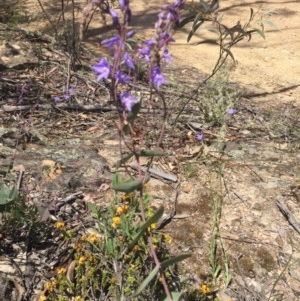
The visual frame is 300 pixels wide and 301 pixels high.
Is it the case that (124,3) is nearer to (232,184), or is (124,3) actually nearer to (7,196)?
(7,196)

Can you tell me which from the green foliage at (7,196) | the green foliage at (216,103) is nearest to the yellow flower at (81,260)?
the green foliage at (7,196)

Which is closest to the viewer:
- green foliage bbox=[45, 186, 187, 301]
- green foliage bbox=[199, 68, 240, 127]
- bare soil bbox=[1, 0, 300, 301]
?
green foliage bbox=[45, 186, 187, 301]

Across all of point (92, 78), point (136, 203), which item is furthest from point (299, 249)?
point (92, 78)

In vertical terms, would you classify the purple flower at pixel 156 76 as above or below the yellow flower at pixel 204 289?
above

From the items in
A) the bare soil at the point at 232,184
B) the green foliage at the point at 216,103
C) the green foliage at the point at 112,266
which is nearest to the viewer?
the green foliage at the point at 112,266

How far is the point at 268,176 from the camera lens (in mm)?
3346

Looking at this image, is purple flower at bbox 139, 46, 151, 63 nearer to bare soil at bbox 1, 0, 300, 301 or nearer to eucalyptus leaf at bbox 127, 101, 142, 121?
eucalyptus leaf at bbox 127, 101, 142, 121

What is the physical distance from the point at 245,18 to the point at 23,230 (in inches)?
229

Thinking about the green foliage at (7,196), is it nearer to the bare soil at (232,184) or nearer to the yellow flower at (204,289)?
the bare soil at (232,184)

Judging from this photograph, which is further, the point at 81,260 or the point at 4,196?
the point at 4,196

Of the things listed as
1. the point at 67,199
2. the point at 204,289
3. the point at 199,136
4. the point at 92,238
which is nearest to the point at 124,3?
the point at 92,238

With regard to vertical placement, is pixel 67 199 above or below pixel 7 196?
below

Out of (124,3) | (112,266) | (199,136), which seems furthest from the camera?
(199,136)

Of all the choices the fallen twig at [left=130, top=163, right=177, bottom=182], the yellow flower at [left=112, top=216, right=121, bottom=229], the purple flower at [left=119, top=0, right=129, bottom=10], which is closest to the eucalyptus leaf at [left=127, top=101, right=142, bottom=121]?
the purple flower at [left=119, top=0, right=129, bottom=10]
